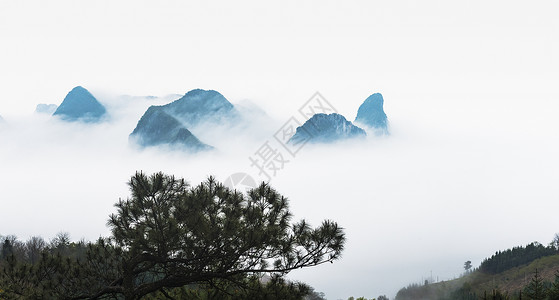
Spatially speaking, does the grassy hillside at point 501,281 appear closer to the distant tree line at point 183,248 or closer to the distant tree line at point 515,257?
the distant tree line at point 515,257

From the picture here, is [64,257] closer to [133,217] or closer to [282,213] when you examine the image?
[133,217]

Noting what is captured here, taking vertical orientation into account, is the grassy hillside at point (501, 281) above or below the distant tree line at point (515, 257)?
below

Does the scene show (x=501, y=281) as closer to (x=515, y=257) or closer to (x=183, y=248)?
(x=515, y=257)

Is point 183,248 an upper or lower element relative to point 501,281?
upper

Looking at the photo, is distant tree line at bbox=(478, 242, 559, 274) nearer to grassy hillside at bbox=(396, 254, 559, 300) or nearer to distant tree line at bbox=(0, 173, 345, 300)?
grassy hillside at bbox=(396, 254, 559, 300)

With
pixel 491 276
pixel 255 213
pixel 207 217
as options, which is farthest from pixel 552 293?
pixel 491 276

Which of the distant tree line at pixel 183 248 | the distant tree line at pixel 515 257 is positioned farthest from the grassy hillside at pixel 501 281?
the distant tree line at pixel 183 248

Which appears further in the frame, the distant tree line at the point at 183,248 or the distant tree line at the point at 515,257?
the distant tree line at the point at 515,257

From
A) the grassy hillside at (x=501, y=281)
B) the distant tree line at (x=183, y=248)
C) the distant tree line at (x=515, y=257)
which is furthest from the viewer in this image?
the distant tree line at (x=515, y=257)

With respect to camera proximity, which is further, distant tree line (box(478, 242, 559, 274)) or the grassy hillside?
distant tree line (box(478, 242, 559, 274))

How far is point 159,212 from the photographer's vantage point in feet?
27.7

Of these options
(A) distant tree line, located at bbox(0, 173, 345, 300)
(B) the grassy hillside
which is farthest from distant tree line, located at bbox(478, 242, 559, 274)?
(A) distant tree line, located at bbox(0, 173, 345, 300)

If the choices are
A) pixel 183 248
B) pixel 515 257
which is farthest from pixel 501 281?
pixel 183 248

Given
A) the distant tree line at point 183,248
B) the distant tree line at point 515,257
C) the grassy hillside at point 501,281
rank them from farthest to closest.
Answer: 1. the distant tree line at point 515,257
2. the grassy hillside at point 501,281
3. the distant tree line at point 183,248
